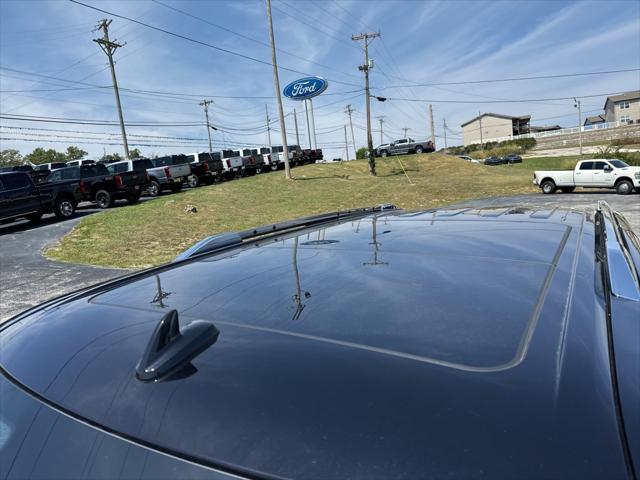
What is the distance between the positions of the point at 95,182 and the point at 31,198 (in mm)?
3969

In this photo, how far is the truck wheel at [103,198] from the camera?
20.0m

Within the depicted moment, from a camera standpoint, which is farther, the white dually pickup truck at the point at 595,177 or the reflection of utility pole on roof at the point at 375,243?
the white dually pickup truck at the point at 595,177

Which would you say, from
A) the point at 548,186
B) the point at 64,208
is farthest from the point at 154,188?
the point at 548,186

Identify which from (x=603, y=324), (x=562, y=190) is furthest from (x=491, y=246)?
(x=562, y=190)

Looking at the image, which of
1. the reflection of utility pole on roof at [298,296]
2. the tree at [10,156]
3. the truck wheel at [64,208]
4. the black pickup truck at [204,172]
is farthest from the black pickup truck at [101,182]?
the tree at [10,156]

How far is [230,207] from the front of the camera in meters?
19.5

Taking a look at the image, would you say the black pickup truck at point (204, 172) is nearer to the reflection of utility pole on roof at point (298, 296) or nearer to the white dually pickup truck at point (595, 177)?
the white dually pickup truck at point (595, 177)

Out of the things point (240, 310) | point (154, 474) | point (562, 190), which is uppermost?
point (240, 310)

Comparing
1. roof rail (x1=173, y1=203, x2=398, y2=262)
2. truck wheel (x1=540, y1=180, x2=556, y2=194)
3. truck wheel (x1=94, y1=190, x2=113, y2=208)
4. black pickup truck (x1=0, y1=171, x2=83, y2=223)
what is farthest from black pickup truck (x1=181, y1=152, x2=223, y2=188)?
roof rail (x1=173, y1=203, x2=398, y2=262)

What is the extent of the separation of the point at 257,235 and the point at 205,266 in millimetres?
957

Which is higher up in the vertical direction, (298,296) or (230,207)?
(298,296)

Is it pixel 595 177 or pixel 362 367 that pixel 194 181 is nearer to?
pixel 595 177

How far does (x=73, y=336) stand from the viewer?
52.2 inches

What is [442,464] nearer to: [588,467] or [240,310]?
[588,467]
